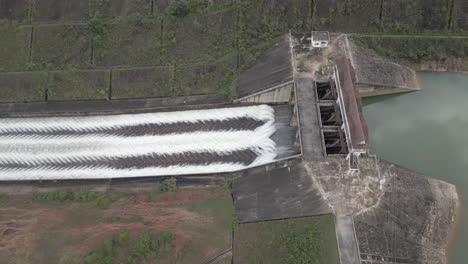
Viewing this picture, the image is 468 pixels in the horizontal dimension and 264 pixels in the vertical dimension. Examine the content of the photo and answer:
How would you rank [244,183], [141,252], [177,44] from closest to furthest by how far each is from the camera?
[141,252]
[244,183]
[177,44]

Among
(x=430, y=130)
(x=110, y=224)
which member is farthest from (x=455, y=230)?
(x=110, y=224)

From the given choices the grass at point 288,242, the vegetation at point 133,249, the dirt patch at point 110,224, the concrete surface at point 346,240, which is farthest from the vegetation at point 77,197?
the concrete surface at point 346,240

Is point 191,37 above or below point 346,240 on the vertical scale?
above

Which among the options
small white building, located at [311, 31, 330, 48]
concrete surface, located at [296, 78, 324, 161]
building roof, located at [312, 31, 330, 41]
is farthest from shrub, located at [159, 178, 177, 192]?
building roof, located at [312, 31, 330, 41]

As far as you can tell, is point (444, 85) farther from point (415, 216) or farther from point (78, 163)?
point (78, 163)

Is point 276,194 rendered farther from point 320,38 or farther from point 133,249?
point 320,38

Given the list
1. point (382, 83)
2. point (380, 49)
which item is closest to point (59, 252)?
point (382, 83)

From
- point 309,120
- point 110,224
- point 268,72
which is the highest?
point 268,72
